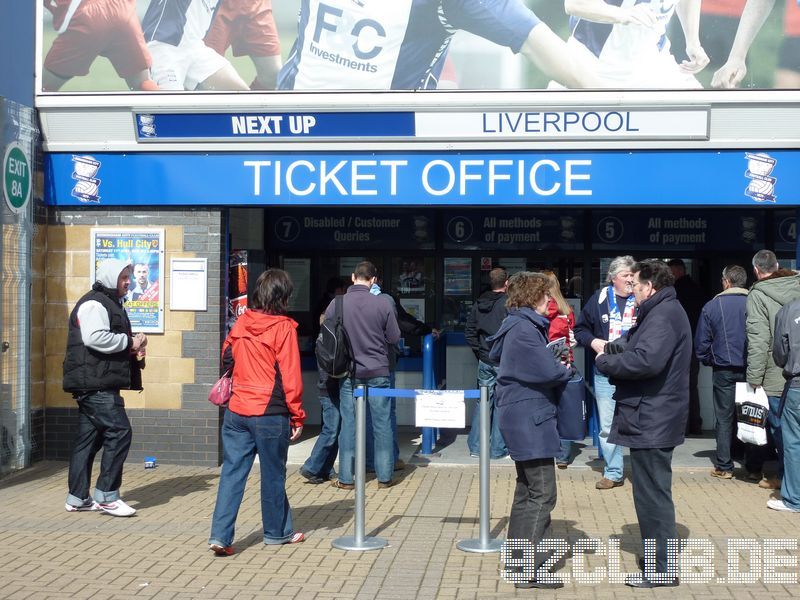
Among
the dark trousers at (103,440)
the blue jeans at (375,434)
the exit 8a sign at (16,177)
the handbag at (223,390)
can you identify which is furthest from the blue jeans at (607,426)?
the exit 8a sign at (16,177)

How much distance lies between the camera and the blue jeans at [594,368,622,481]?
8.27m

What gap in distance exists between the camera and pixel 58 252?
9.41m

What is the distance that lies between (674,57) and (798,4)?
1165 mm

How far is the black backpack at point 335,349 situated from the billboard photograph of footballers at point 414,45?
2362 millimetres

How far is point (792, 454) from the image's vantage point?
7.45 metres

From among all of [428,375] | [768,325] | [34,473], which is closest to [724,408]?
[768,325]

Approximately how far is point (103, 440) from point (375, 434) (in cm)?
224

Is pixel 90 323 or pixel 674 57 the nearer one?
pixel 90 323

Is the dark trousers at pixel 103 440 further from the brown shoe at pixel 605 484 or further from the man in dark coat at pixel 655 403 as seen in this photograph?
the brown shoe at pixel 605 484

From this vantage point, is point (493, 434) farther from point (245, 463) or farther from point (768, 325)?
point (245, 463)

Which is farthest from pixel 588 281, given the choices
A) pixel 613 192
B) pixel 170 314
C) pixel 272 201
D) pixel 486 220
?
pixel 170 314

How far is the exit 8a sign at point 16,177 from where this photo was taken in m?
8.62

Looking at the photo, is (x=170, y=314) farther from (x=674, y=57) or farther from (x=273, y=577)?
(x=674, y=57)

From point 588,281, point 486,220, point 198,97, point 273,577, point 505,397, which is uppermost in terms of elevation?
point 198,97
